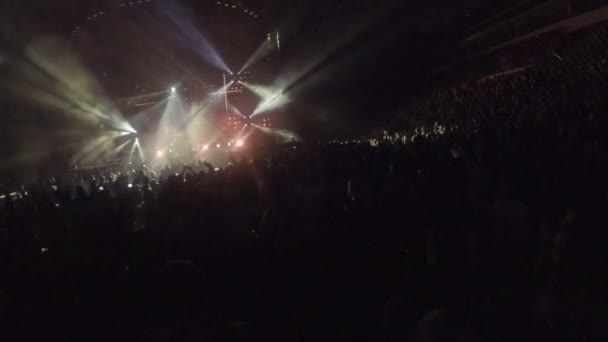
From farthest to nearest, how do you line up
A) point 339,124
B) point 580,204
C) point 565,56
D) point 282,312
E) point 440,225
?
point 339,124, point 565,56, point 440,225, point 282,312, point 580,204

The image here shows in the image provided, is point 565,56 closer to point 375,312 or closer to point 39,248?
point 375,312

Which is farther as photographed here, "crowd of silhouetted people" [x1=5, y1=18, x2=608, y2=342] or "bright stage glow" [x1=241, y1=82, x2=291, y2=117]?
"bright stage glow" [x1=241, y1=82, x2=291, y2=117]

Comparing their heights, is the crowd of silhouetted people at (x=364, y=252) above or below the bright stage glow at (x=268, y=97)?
below

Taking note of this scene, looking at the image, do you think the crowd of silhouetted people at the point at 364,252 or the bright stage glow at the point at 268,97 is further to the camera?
the bright stage glow at the point at 268,97

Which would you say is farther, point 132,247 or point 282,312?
point 132,247

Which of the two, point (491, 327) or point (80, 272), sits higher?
point (80, 272)

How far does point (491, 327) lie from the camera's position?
12.2ft

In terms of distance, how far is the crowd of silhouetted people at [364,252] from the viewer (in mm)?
4082

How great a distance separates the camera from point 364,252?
228 inches

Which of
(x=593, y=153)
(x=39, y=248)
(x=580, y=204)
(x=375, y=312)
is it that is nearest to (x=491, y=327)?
(x=375, y=312)

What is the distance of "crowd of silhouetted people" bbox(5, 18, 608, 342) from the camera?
4082 millimetres

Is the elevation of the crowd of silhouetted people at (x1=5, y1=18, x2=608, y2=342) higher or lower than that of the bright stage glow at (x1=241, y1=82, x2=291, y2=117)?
lower

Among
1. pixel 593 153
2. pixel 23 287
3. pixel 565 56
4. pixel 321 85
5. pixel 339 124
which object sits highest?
pixel 321 85

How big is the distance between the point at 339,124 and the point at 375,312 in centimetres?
1944
